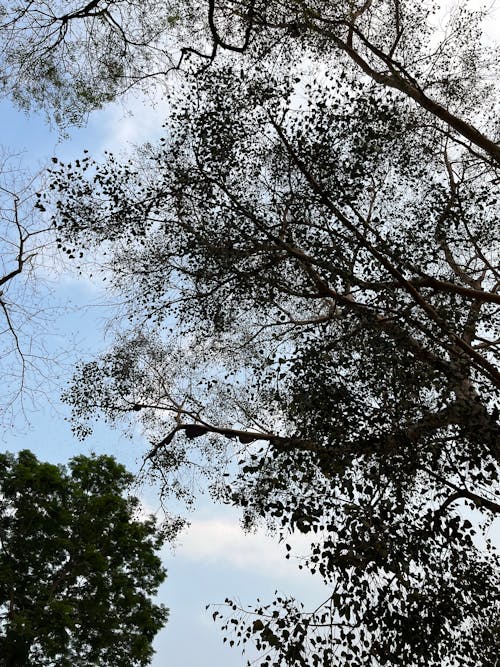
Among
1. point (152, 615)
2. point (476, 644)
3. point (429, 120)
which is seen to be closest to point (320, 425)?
point (476, 644)

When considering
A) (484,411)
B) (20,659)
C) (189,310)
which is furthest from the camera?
(20,659)

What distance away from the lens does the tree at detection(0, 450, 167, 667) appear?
523 inches

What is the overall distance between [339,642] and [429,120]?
7178 mm

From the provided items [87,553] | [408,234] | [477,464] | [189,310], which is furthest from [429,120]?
[87,553]

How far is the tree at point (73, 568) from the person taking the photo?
13281mm

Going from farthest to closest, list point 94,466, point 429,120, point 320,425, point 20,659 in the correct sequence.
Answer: point 94,466 < point 20,659 < point 429,120 < point 320,425

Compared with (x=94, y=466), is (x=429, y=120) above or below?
below

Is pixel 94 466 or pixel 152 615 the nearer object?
pixel 152 615

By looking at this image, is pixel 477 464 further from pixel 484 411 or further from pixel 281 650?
pixel 281 650

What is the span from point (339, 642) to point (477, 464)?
1.94 meters

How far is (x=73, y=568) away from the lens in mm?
14641

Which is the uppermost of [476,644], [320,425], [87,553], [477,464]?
[87,553]

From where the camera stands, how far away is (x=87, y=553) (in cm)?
1444

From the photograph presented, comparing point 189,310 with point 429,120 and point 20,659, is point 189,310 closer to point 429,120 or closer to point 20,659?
point 429,120
